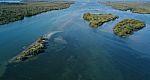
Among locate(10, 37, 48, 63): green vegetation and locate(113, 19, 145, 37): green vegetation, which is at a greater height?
locate(113, 19, 145, 37): green vegetation

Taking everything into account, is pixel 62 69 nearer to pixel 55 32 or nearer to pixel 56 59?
pixel 56 59

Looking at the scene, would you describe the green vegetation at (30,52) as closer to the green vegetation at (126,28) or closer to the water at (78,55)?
the water at (78,55)

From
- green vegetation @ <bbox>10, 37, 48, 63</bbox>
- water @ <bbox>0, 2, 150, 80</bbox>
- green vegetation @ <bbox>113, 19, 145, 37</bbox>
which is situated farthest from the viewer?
green vegetation @ <bbox>113, 19, 145, 37</bbox>

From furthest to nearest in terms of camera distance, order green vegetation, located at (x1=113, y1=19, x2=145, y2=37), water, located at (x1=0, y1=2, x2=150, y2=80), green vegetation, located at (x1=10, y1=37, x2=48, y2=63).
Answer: green vegetation, located at (x1=113, y1=19, x2=145, y2=37) → green vegetation, located at (x1=10, y1=37, x2=48, y2=63) → water, located at (x1=0, y1=2, x2=150, y2=80)

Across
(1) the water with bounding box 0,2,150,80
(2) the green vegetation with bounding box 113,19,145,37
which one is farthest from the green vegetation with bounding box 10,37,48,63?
(2) the green vegetation with bounding box 113,19,145,37

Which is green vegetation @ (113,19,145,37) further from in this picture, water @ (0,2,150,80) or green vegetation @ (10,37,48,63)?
green vegetation @ (10,37,48,63)

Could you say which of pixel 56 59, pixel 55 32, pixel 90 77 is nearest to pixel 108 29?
pixel 55 32

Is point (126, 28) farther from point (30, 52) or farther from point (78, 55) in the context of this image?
point (30, 52)

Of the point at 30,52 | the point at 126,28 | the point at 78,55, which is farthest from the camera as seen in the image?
the point at 126,28

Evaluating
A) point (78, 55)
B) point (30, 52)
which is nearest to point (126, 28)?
point (78, 55)
